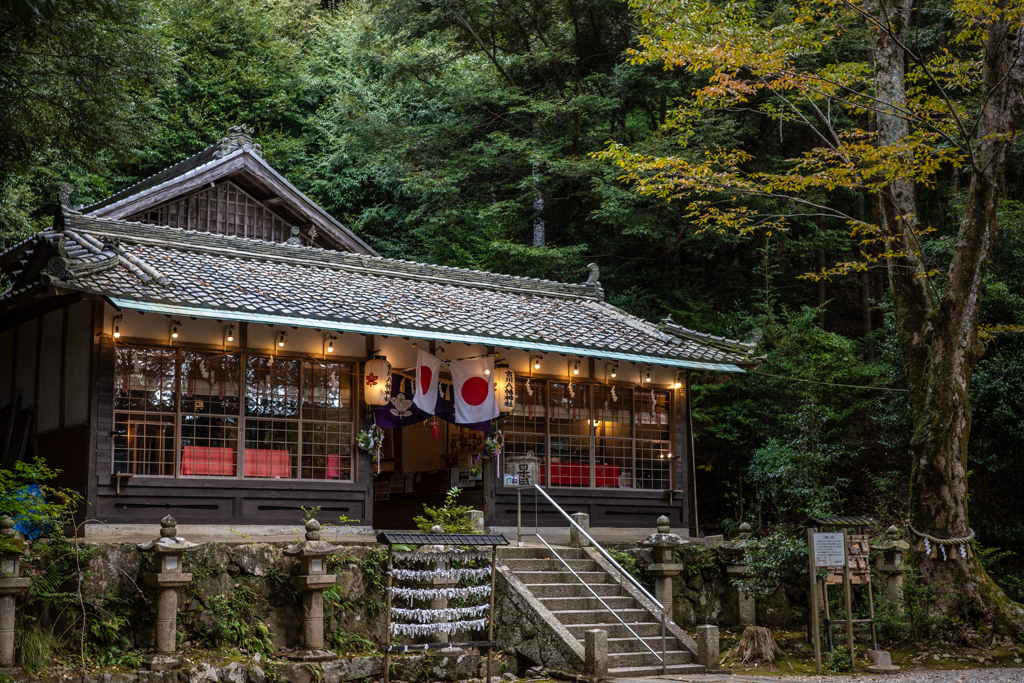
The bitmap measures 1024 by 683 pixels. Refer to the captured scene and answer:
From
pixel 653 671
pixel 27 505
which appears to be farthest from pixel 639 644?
pixel 27 505

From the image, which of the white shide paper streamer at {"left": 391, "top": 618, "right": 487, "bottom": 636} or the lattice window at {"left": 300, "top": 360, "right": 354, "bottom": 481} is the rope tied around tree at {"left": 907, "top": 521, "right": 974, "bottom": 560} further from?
the lattice window at {"left": 300, "top": 360, "right": 354, "bottom": 481}

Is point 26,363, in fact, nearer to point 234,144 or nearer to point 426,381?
point 426,381

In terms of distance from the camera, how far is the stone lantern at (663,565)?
46.4ft

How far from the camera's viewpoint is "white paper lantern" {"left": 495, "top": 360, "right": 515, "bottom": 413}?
15852 mm

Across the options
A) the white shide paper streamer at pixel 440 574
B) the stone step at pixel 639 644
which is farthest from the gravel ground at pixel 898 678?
the white shide paper streamer at pixel 440 574

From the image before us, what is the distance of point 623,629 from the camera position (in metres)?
12.7

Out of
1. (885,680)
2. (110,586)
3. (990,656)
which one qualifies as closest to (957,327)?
(990,656)

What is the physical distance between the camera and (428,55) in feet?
95.1

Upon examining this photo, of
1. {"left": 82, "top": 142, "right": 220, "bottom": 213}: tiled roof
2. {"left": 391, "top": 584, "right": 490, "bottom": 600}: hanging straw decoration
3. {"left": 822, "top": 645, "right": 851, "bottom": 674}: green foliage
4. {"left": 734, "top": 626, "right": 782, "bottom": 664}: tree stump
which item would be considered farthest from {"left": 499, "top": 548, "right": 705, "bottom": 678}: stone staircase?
{"left": 82, "top": 142, "right": 220, "bottom": 213}: tiled roof

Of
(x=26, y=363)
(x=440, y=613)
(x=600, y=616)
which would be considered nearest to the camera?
(x=440, y=613)

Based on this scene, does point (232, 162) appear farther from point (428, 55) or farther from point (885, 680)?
point (885, 680)

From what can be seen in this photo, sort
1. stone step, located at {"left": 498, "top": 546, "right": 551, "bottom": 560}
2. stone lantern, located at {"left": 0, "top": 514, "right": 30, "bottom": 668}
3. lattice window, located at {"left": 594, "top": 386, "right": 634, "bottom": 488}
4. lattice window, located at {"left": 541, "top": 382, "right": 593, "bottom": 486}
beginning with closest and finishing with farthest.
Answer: stone lantern, located at {"left": 0, "top": 514, "right": 30, "bottom": 668} < stone step, located at {"left": 498, "top": 546, "right": 551, "bottom": 560} < lattice window, located at {"left": 541, "top": 382, "right": 593, "bottom": 486} < lattice window, located at {"left": 594, "top": 386, "right": 634, "bottom": 488}

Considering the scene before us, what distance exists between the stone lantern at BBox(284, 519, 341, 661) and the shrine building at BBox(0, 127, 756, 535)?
106 inches

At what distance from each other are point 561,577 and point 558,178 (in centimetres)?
1579
